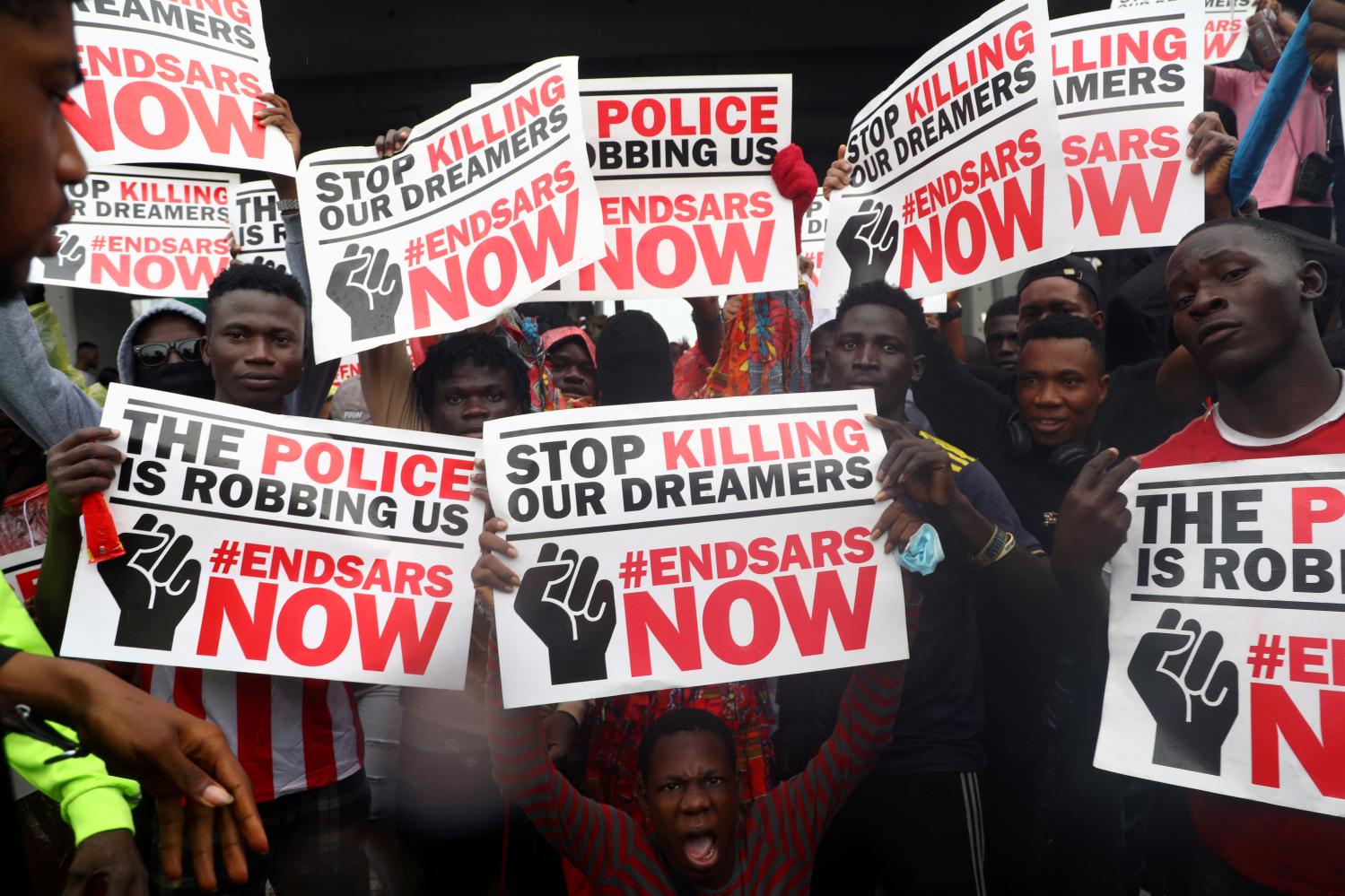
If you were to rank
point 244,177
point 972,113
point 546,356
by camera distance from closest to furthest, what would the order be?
point 972,113, point 546,356, point 244,177

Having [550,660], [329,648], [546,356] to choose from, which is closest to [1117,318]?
[546,356]

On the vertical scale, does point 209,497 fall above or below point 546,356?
below

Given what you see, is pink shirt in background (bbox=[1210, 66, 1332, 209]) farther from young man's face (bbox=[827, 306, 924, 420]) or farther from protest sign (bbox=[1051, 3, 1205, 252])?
young man's face (bbox=[827, 306, 924, 420])

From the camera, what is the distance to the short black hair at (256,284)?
10.8 ft

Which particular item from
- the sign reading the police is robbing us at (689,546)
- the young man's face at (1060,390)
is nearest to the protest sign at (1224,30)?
the young man's face at (1060,390)

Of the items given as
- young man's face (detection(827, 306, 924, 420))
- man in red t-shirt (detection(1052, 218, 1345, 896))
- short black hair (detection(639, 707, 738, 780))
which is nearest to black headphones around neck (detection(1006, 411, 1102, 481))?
young man's face (detection(827, 306, 924, 420))

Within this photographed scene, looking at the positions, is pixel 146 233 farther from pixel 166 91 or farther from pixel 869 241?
pixel 869 241

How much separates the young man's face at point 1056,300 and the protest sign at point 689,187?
115cm

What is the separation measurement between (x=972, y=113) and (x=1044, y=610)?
1.75 metres

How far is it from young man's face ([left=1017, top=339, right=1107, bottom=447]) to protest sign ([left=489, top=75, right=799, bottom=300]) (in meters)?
0.86

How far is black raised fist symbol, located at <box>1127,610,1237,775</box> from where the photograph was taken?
2.56 metres

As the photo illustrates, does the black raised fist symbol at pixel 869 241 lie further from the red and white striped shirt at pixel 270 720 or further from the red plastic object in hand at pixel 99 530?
the red plastic object in hand at pixel 99 530

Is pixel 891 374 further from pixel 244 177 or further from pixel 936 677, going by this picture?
pixel 244 177

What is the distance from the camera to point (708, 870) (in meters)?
2.85
